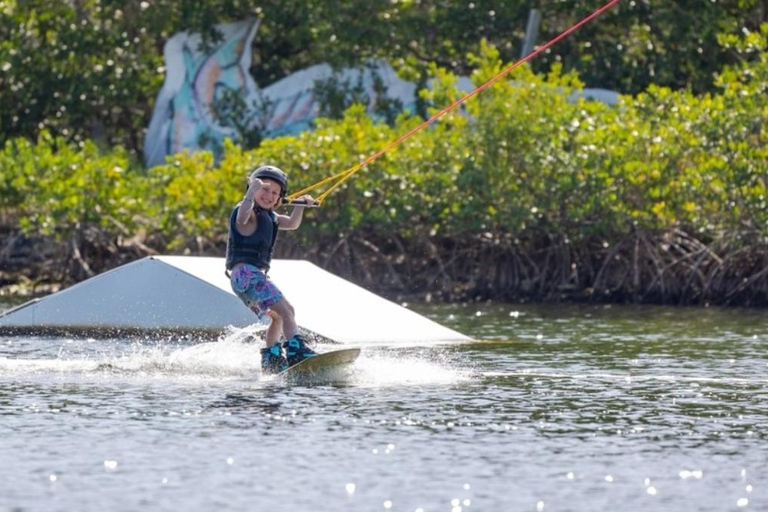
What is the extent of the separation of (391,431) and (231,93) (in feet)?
74.1

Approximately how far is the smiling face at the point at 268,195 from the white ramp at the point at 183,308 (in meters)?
3.49

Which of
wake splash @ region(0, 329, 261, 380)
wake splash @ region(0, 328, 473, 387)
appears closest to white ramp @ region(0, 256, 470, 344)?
wake splash @ region(0, 328, 473, 387)

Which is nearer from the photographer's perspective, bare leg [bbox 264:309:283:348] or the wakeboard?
the wakeboard

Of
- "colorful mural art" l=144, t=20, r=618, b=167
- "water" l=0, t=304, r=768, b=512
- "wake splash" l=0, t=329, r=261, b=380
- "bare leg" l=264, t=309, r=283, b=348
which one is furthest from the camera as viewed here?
"colorful mural art" l=144, t=20, r=618, b=167

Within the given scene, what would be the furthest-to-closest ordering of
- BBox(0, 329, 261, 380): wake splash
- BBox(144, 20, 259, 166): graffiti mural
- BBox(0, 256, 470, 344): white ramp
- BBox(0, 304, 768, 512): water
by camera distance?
BBox(144, 20, 259, 166): graffiti mural < BBox(0, 256, 470, 344): white ramp < BBox(0, 329, 261, 380): wake splash < BBox(0, 304, 768, 512): water

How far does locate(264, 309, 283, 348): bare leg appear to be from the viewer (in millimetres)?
13281

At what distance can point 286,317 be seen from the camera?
518 inches

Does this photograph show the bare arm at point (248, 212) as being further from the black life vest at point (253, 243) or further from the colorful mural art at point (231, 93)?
the colorful mural art at point (231, 93)

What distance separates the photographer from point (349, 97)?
32.3 m

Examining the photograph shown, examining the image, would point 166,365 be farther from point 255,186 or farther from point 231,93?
point 231,93

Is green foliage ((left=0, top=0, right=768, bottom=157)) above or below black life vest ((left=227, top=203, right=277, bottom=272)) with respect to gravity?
above

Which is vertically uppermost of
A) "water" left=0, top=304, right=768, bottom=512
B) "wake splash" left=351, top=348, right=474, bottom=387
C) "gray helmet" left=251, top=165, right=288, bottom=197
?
"gray helmet" left=251, top=165, right=288, bottom=197

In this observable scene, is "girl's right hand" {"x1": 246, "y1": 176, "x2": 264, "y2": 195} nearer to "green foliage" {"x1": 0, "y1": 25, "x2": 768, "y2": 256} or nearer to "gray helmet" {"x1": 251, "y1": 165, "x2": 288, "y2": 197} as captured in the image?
"gray helmet" {"x1": 251, "y1": 165, "x2": 288, "y2": 197}

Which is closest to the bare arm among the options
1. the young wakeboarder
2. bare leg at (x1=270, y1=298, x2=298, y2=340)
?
the young wakeboarder
